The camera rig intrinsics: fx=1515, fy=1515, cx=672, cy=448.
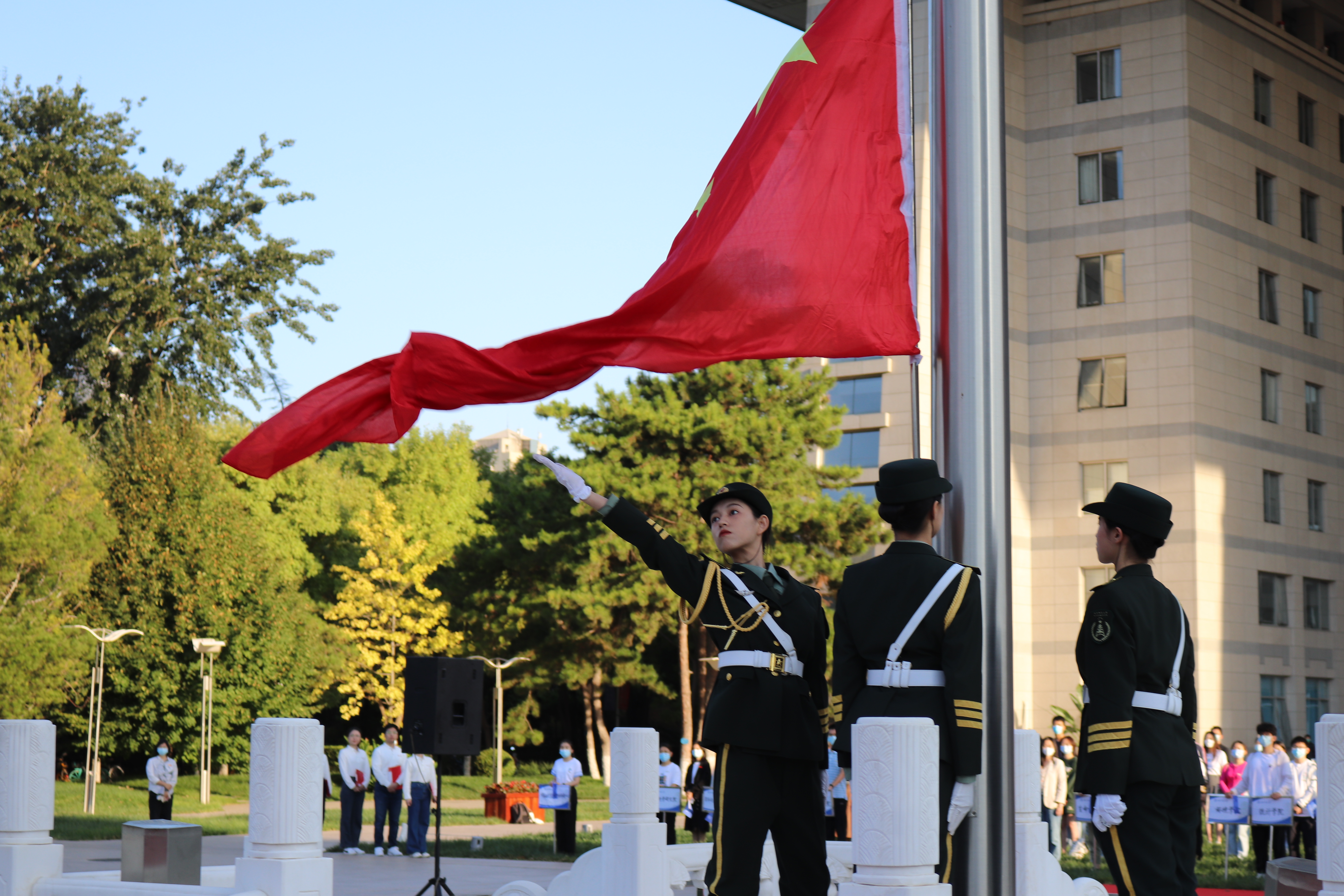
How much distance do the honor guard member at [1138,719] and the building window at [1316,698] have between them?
3905 cm

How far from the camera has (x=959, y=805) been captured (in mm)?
5285

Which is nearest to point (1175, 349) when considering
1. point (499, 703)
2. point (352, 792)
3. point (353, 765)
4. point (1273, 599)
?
point (1273, 599)

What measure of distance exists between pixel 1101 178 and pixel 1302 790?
25333 millimetres

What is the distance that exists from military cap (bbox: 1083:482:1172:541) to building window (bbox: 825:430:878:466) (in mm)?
37309

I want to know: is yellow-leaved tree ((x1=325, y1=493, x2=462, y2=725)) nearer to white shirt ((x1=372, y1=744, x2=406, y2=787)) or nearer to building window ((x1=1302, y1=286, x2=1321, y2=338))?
white shirt ((x1=372, y1=744, x2=406, y2=787))

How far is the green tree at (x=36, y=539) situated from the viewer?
34438 mm

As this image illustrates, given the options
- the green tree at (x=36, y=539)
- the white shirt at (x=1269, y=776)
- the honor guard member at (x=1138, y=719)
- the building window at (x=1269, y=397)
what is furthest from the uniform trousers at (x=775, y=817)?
the building window at (x=1269, y=397)

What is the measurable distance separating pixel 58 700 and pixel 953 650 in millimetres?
34499

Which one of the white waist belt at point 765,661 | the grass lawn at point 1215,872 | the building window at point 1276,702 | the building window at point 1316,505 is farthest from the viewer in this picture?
the building window at point 1316,505

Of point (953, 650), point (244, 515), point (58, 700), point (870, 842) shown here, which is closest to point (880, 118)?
point (953, 650)

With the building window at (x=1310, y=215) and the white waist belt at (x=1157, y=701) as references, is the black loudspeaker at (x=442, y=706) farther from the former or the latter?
the building window at (x=1310, y=215)

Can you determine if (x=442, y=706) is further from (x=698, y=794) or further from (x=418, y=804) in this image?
(x=418, y=804)

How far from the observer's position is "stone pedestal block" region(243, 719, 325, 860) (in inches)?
233

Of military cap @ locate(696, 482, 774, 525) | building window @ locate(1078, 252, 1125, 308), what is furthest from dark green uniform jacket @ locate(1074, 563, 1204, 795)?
building window @ locate(1078, 252, 1125, 308)
